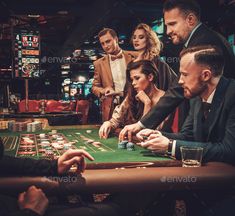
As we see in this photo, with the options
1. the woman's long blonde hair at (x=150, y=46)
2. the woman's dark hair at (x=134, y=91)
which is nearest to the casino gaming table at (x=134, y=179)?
the woman's dark hair at (x=134, y=91)

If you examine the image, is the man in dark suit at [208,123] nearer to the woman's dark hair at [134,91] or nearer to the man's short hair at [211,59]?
the man's short hair at [211,59]

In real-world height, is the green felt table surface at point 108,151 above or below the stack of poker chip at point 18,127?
above

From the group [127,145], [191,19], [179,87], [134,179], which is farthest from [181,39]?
[134,179]

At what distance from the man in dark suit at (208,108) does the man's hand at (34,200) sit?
2.21 ft

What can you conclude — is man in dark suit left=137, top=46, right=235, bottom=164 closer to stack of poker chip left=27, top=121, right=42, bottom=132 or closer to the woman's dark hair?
the woman's dark hair

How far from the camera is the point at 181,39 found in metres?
2.92

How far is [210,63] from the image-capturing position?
6.89ft

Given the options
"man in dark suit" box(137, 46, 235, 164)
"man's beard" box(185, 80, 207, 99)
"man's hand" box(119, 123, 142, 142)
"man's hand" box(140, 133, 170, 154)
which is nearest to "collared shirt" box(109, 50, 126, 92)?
"man's hand" box(119, 123, 142, 142)

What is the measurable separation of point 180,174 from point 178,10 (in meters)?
1.64

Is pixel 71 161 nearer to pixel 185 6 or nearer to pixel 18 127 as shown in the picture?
pixel 185 6

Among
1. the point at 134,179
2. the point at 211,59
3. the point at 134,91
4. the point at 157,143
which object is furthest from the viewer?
the point at 134,91

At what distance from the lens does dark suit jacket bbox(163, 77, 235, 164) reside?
1.84 m

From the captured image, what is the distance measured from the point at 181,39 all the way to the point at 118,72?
7.29 feet

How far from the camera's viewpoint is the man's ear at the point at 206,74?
2.10 metres
